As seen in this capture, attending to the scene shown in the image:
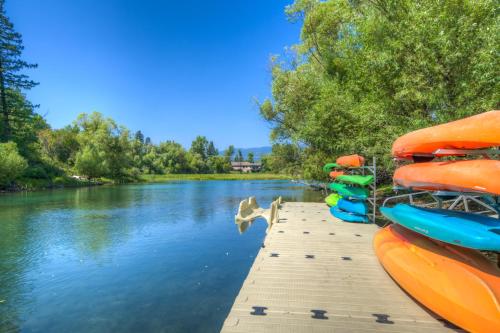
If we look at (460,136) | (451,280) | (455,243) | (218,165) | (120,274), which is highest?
(218,165)

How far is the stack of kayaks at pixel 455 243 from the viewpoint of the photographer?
10.2ft

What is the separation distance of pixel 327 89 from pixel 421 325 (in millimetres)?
14805

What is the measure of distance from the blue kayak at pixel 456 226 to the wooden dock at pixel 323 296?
3.05 ft

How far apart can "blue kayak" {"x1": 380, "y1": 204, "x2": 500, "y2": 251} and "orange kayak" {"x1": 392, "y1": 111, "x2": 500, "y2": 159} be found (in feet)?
3.31

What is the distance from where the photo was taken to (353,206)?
9867 millimetres

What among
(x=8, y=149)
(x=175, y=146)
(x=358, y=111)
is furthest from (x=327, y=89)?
(x=175, y=146)

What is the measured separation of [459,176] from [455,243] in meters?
0.92

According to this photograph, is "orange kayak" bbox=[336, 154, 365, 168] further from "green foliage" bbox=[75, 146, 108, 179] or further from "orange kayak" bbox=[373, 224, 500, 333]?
"green foliage" bbox=[75, 146, 108, 179]

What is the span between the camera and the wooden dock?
3.28 meters

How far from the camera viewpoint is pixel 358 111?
13.0m

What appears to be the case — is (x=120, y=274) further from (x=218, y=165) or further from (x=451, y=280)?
(x=218, y=165)

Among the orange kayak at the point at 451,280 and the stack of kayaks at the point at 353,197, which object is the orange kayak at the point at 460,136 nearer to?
the orange kayak at the point at 451,280

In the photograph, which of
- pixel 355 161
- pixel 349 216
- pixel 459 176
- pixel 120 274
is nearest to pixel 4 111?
pixel 120 274

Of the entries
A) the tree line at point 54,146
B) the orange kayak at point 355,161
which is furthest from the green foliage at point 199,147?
the orange kayak at point 355,161
